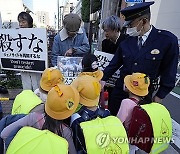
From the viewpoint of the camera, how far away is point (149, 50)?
7.11 ft

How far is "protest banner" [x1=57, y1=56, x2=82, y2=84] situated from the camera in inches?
103

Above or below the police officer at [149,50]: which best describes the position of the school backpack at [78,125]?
below

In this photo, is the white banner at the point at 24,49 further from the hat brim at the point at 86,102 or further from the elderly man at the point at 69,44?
the hat brim at the point at 86,102

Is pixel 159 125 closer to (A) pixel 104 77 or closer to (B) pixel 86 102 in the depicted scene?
Answer: (B) pixel 86 102

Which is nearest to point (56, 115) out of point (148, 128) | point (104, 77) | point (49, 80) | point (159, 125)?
point (49, 80)

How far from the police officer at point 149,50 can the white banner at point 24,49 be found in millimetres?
1271

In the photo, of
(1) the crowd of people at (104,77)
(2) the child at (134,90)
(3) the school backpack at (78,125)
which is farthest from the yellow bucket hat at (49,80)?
(2) the child at (134,90)

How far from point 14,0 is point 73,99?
35.1 ft

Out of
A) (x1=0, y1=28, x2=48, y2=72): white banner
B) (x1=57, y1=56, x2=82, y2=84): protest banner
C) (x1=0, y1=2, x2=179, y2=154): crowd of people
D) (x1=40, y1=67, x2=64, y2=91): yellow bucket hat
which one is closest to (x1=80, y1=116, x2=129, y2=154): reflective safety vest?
(x1=0, y1=2, x2=179, y2=154): crowd of people

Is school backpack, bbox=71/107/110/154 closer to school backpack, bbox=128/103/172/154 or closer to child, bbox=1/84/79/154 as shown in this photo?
child, bbox=1/84/79/154

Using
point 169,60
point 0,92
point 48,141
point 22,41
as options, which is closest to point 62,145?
point 48,141

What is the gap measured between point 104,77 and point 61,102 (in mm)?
1140

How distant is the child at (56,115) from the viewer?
1499 millimetres

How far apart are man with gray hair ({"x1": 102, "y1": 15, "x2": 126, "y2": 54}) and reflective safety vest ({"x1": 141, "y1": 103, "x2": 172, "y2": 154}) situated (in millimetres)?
1141
